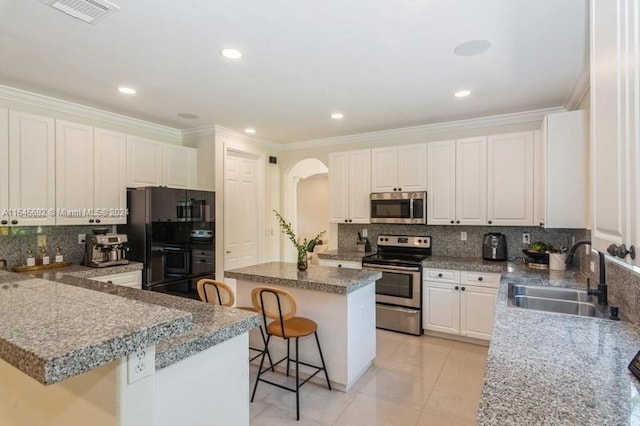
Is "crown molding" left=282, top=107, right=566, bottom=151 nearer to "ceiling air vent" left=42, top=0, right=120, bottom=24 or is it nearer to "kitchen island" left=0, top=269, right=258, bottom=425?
"ceiling air vent" left=42, top=0, right=120, bottom=24

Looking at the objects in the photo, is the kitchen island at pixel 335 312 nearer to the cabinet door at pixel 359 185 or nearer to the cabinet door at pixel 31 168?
the cabinet door at pixel 359 185

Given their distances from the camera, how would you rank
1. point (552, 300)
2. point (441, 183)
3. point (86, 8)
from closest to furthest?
point (86, 8)
point (552, 300)
point (441, 183)

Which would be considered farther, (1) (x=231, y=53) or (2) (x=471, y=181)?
(2) (x=471, y=181)

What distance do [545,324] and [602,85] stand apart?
3.75 ft

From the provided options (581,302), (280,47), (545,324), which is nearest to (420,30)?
(280,47)

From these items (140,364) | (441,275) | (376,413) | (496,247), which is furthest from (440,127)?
(140,364)

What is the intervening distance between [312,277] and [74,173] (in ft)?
8.71

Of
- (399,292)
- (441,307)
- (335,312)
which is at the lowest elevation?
(441,307)

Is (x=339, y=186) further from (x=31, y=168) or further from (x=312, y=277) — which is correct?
(x=31, y=168)

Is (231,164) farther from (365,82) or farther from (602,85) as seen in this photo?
(602,85)

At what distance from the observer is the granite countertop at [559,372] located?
3.08 feet

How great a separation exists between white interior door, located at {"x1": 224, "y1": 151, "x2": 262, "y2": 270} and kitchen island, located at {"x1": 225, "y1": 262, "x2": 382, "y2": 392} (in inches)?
69.4

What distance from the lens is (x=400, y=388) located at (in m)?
2.83

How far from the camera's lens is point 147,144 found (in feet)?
13.4
